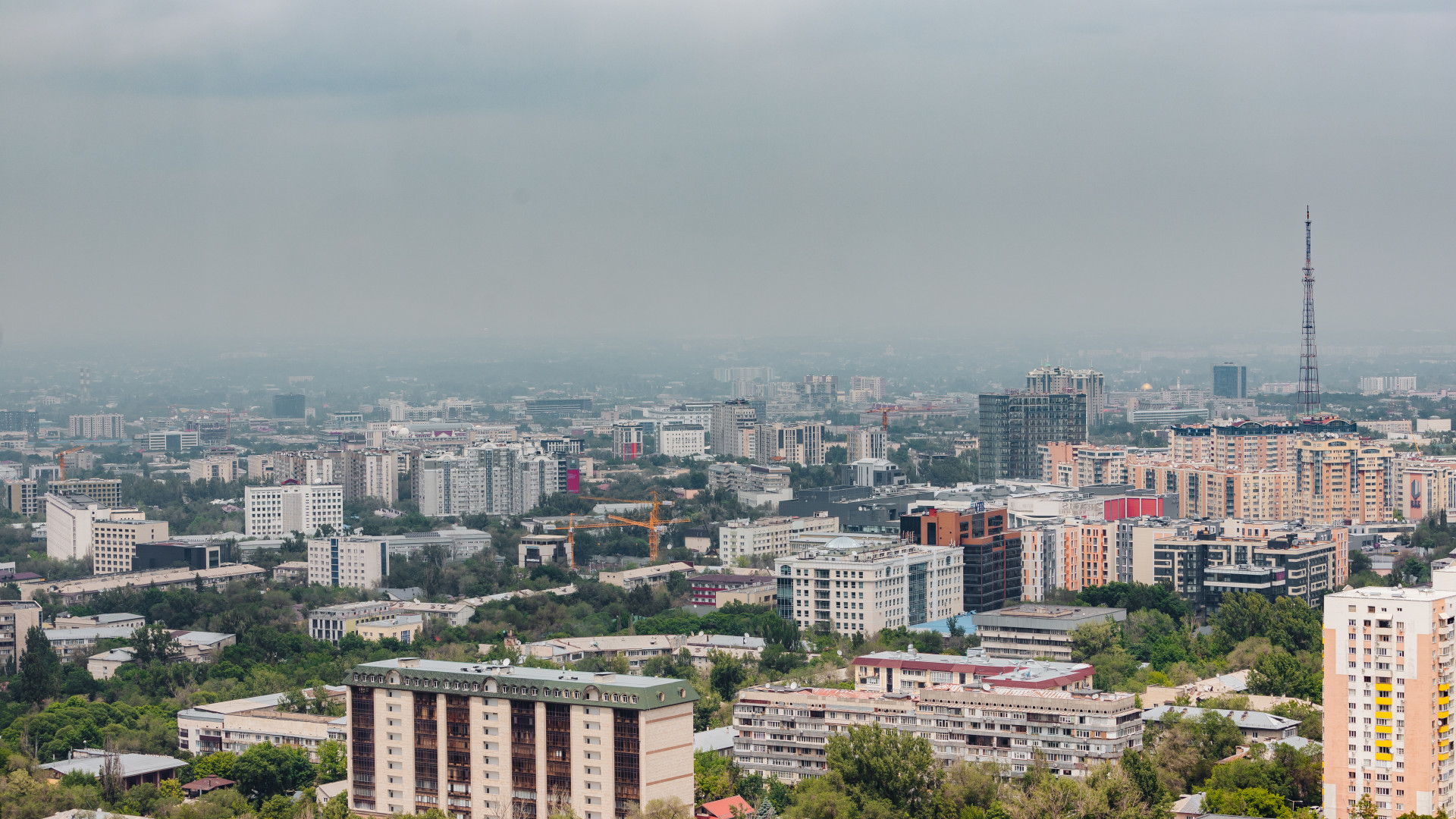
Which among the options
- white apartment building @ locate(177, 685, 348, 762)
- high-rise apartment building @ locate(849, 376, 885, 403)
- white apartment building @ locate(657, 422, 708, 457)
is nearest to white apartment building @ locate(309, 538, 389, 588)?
white apartment building @ locate(177, 685, 348, 762)

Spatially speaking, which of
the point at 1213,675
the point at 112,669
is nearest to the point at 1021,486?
the point at 1213,675

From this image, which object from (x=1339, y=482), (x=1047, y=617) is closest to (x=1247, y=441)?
(x=1339, y=482)

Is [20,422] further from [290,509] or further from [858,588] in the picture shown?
[858,588]

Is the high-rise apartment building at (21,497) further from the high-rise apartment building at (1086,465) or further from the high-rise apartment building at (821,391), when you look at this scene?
the high-rise apartment building at (821,391)

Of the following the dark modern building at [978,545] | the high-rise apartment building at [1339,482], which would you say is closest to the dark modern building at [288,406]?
the high-rise apartment building at [1339,482]

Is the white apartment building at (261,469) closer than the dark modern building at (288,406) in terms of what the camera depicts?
Yes

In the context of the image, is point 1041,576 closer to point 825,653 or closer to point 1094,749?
point 825,653

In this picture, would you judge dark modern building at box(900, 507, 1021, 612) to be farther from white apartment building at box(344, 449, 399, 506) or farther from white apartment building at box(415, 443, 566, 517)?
white apartment building at box(344, 449, 399, 506)

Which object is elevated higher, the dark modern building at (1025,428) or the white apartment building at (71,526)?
the dark modern building at (1025,428)
